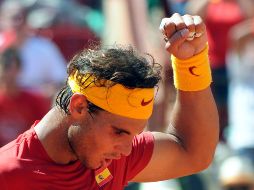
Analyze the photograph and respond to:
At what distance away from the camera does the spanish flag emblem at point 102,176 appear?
13.7 ft

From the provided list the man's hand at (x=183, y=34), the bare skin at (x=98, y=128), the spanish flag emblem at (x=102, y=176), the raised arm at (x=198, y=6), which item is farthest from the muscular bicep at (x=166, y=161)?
the raised arm at (x=198, y=6)

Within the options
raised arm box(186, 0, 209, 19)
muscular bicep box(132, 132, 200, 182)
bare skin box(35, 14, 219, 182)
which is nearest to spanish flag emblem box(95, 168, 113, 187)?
bare skin box(35, 14, 219, 182)

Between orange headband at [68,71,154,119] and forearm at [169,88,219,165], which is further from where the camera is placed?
forearm at [169,88,219,165]

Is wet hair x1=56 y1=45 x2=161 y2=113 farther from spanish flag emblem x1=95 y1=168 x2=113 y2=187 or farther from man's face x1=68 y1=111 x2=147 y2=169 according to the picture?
spanish flag emblem x1=95 y1=168 x2=113 y2=187

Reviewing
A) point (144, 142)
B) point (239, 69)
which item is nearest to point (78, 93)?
point (144, 142)

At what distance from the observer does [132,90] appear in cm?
405

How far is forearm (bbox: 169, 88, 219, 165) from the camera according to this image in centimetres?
441

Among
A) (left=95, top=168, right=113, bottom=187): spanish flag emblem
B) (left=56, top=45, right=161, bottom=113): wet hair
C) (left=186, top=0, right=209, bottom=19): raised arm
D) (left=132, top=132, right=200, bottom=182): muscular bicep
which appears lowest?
(left=186, top=0, right=209, bottom=19): raised arm

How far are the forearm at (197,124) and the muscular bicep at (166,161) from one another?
3 centimetres

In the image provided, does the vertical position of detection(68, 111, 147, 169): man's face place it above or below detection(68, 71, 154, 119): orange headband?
below

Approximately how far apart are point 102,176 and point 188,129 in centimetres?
51

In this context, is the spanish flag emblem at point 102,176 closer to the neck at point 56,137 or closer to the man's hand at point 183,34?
the neck at point 56,137

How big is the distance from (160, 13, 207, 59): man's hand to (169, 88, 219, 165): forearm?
0.27 metres

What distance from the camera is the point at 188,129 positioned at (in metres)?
4.47
